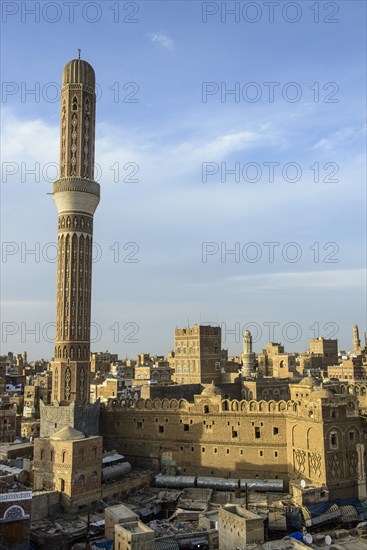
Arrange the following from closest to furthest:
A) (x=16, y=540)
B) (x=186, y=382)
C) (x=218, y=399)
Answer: (x=16, y=540), (x=218, y=399), (x=186, y=382)

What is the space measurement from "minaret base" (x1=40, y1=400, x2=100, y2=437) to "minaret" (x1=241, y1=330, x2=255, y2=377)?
38548mm

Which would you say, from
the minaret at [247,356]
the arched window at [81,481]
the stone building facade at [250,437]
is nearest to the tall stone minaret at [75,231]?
the stone building facade at [250,437]

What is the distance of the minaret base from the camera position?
44.5m

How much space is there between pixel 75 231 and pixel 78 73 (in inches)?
589

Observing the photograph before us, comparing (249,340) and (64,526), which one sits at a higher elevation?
(249,340)

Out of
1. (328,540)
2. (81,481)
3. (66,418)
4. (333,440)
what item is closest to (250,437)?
(333,440)

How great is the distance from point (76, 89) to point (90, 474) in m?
33.5

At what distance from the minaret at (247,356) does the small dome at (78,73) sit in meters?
46.9

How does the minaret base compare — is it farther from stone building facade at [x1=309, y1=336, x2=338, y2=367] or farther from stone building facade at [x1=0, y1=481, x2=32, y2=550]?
stone building facade at [x1=309, y1=336, x2=338, y2=367]

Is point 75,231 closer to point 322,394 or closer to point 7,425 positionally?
point 7,425

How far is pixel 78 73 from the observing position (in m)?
51.4

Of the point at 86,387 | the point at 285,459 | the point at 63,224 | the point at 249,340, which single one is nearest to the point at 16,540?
the point at 86,387

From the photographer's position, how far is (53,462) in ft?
126

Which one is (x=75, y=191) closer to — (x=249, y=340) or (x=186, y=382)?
(x=186, y=382)
